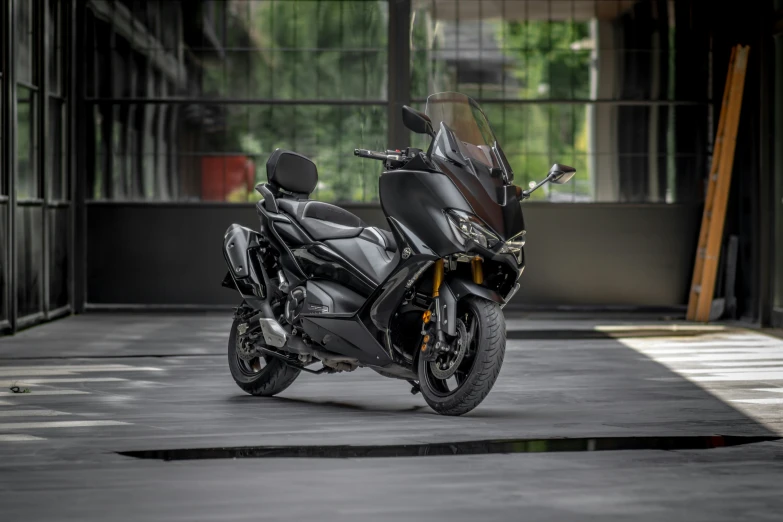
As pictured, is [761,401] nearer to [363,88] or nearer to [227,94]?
[363,88]

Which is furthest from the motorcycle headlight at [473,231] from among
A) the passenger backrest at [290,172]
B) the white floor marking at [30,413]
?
the white floor marking at [30,413]

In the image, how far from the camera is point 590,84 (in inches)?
591

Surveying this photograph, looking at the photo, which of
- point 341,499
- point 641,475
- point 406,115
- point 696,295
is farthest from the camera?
point 696,295

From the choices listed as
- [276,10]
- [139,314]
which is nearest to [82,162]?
[139,314]

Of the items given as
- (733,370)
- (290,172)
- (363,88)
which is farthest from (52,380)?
(363,88)

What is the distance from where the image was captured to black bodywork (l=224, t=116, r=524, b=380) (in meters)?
6.78

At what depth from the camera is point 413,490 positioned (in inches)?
199

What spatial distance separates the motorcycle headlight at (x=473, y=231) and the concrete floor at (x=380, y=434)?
2.93ft

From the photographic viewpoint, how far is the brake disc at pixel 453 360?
6.71 m

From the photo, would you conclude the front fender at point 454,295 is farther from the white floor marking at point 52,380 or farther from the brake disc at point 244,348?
the white floor marking at point 52,380

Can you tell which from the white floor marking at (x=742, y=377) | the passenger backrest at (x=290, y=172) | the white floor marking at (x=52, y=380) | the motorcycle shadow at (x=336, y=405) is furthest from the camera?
the white floor marking at (x=742, y=377)

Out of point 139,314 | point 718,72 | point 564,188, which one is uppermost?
point 718,72

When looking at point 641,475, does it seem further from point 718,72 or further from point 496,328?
point 718,72

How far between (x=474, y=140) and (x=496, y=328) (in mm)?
1050
